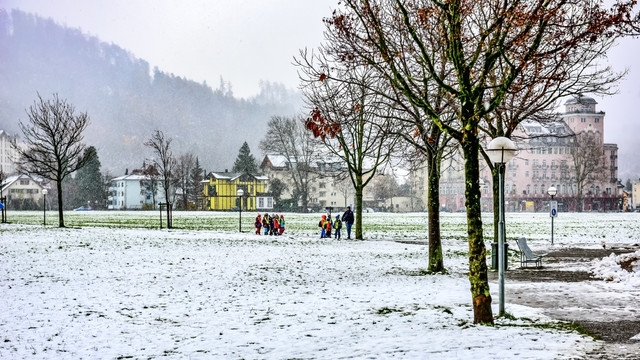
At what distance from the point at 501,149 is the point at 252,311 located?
234 inches

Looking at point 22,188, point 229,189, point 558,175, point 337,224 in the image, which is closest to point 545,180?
point 558,175

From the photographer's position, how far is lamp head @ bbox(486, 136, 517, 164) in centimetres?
1073

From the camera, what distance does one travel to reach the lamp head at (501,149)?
10.7 m

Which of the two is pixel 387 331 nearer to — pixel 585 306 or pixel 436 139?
pixel 585 306

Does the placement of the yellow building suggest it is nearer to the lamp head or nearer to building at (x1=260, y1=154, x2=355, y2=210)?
building at (x1=260, y1=154, x2=355, y2=210)

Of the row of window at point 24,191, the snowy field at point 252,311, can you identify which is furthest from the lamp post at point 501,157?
the row of window at point 24,191

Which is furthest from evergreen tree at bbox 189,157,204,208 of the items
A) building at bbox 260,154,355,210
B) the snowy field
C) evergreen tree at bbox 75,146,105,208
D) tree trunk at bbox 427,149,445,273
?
tree trunk at bbox 427,149,445,273

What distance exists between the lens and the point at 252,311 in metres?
12.0

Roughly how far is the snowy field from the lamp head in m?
2.99

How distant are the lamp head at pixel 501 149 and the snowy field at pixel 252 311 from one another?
2.99 metres

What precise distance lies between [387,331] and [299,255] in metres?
13.6

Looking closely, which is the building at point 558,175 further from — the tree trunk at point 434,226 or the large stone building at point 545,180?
the tree trunk at point 434,226

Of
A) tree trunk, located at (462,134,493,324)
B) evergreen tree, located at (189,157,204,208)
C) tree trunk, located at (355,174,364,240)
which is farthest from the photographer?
evergreen tree, located at (189,157,204,208)

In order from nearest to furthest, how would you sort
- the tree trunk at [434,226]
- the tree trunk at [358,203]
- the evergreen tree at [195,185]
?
the tree trunk at [434,226] → the tree trunk at [358,203] → the evergreen tree at [195,185]
